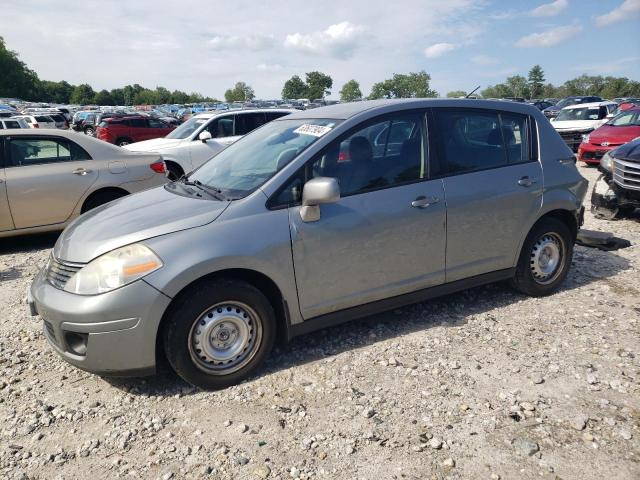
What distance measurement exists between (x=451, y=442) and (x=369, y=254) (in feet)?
4.49

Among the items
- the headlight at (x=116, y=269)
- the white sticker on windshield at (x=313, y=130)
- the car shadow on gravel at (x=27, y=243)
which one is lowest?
the car shadow on gravel at (x=27, y=243)

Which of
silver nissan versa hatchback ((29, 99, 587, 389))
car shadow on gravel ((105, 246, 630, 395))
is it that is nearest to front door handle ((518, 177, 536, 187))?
silver nissan versa hatchback ((29, 99, 587, 389))

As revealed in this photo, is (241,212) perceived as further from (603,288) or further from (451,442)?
(603,288)

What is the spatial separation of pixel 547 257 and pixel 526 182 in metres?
0.82

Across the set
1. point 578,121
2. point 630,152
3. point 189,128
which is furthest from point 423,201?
point 578,121

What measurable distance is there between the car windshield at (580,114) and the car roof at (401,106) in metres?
14.7

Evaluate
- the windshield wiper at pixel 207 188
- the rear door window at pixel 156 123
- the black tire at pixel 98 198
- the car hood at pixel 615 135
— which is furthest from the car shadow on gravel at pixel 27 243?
the rear door window at pixel 156 123

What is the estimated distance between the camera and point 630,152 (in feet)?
22.8

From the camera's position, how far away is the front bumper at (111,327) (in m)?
2.86

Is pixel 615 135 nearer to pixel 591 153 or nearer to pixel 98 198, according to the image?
pixel 591 153

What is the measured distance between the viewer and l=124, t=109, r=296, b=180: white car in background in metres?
9.90

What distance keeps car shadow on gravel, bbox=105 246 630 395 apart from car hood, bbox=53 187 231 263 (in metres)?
0.91

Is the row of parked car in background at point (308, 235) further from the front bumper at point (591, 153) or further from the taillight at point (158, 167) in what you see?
the front bumper at point (591, 153)

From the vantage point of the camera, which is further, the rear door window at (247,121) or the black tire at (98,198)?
the rear door window at (247,121)
